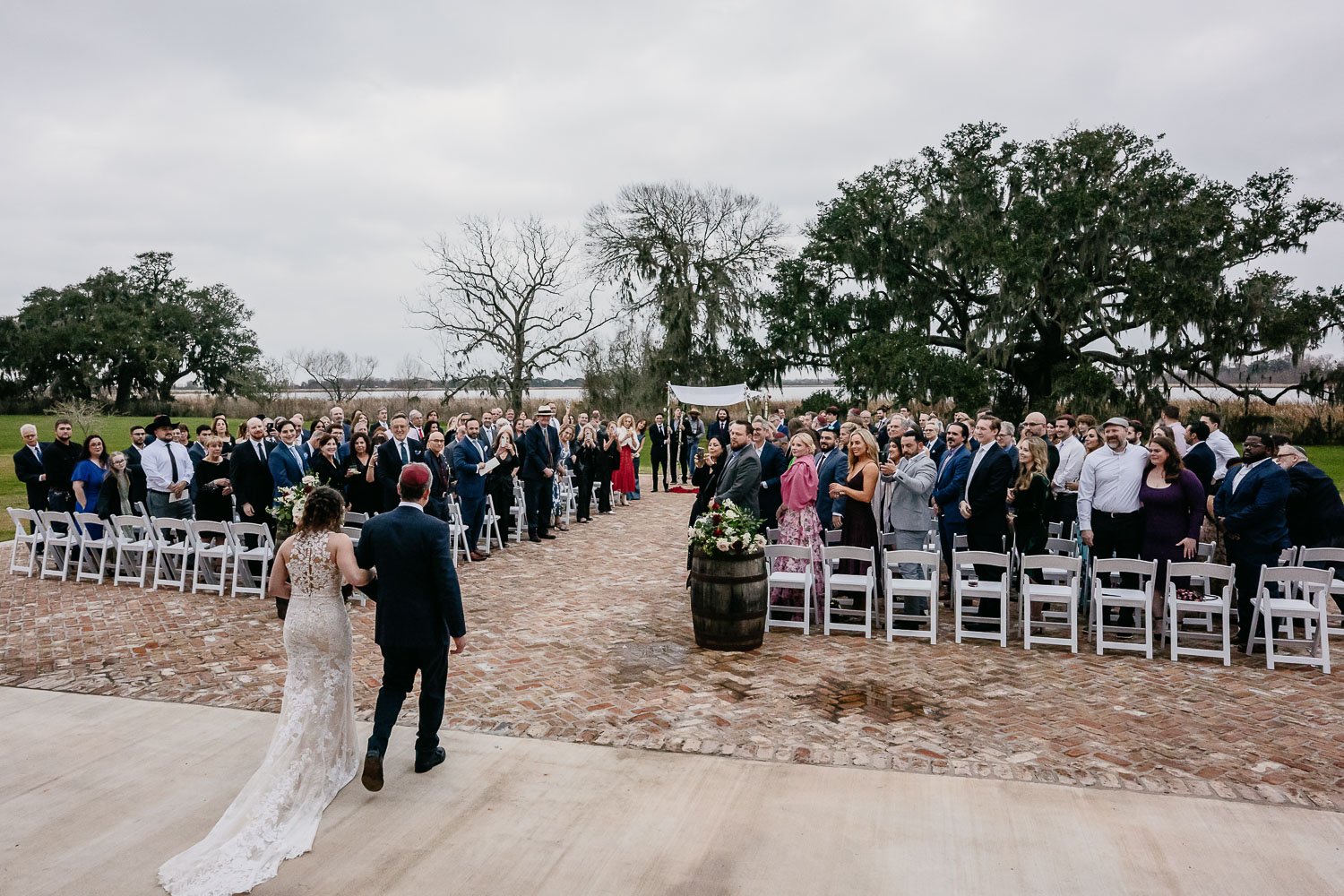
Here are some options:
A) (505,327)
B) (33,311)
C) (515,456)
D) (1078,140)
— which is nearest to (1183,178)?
(1078,140)

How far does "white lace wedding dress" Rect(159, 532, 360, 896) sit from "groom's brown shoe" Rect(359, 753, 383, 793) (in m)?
0.20

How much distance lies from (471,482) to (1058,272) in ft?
71.1

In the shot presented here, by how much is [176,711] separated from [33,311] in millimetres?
67121

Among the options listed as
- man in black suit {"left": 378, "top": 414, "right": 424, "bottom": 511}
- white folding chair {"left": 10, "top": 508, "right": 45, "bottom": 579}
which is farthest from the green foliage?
man in black suit {"left": 378, "top": 414, "right": 424, "bottom": 511}

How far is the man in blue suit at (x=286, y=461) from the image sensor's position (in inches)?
401

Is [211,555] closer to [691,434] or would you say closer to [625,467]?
[625,467]

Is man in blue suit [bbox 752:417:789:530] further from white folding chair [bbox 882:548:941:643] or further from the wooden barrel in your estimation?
the wooden barrel

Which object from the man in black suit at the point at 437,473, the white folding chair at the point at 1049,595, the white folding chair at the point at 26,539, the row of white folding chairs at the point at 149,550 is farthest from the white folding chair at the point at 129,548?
the white folding chair at the point at 1049,595

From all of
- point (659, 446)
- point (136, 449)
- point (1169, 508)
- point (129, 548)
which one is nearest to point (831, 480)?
point (1169, 508)

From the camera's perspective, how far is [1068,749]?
556cm

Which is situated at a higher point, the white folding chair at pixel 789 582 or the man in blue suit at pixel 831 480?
the man in blue suit at pixel 831 480

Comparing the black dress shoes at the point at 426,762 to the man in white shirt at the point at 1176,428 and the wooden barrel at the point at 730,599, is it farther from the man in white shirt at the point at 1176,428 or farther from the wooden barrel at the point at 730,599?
the man in white shirt at the point at 1176,428

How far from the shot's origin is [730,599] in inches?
301

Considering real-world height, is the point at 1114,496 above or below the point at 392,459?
below
